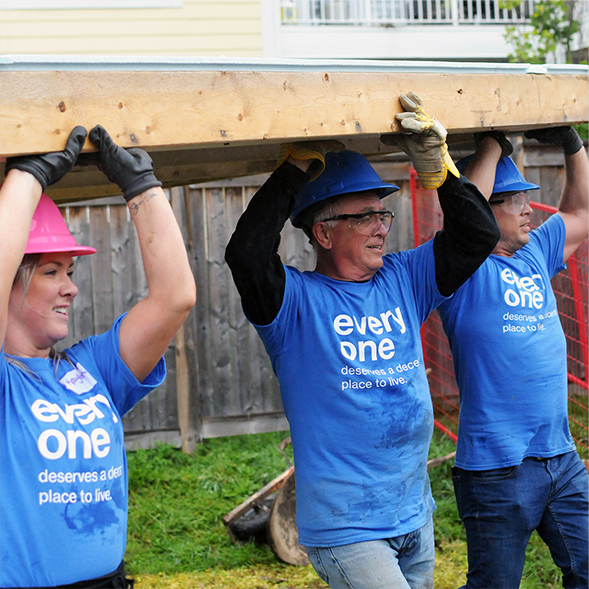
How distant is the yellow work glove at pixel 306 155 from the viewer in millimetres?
2350

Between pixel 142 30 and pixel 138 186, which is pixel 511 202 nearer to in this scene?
pixel 138 186

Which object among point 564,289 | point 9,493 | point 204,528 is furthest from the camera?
point 564,289

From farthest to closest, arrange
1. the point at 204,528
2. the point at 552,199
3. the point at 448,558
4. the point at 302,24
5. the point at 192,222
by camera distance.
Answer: the point at 302,24
the point at 552,199
the point at 192,222
the point at 204,528
the point at 448,558

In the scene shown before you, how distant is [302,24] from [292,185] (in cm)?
1081

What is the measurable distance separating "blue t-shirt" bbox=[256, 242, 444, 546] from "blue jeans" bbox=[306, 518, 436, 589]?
37 mm

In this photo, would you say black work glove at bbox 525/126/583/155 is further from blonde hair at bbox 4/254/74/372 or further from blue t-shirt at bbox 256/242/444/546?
blonde hair at bbox 4/254/74/372

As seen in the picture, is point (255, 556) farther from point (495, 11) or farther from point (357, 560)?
point (495, 11)

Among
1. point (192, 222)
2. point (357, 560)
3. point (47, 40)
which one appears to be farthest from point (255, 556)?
point (47, 40)

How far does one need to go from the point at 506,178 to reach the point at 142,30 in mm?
5488

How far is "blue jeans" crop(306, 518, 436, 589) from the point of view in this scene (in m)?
2.27

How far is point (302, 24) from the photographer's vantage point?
12312mm

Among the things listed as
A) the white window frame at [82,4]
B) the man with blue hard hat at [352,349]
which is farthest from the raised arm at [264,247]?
the white window frame at [82,4]

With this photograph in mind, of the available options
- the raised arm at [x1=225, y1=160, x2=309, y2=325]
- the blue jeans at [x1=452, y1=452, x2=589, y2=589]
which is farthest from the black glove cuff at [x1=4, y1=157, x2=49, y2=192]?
the blue jeans at [x1=452, y1=452, x2=589, y2=589]

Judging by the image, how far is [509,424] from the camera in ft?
9.53
